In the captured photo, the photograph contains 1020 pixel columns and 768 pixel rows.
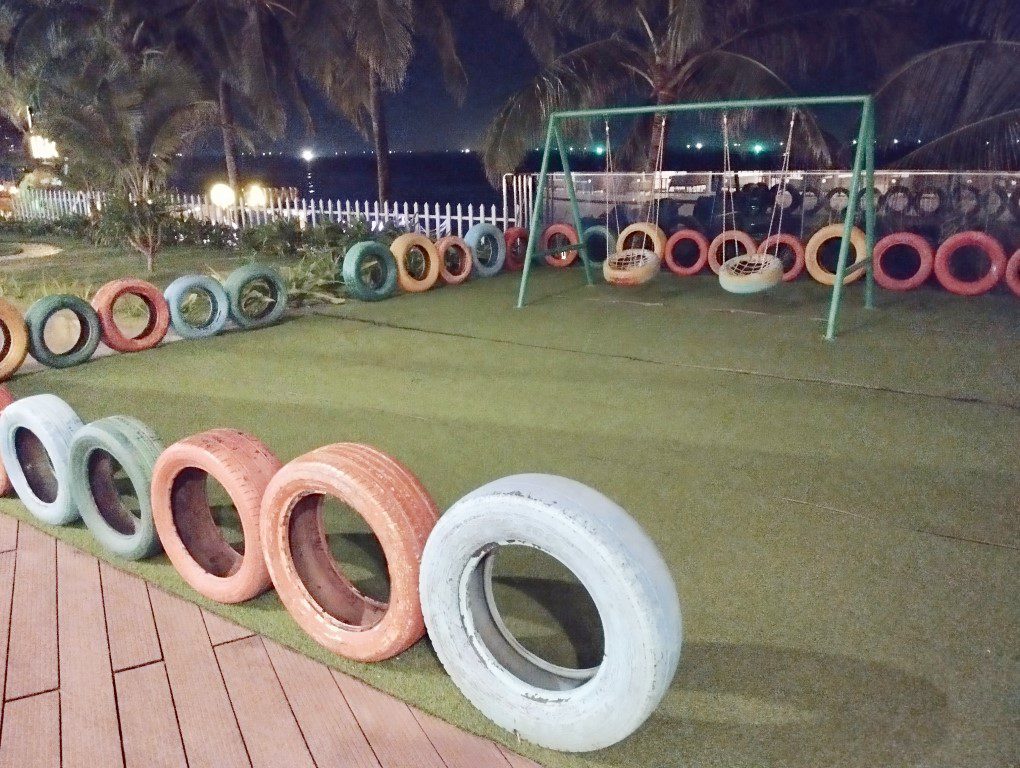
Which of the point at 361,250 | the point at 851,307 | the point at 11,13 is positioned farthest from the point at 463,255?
the point at 11,13

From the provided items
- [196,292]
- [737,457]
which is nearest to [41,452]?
[737,457]

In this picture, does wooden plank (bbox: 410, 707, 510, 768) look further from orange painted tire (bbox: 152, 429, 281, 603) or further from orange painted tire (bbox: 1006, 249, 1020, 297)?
orange painted tire (bbox: 1006, 249, 1020, 297)

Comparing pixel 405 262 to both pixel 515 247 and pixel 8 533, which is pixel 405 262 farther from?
pixel 8 533

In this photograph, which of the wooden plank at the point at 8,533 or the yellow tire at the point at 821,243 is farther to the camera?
the yellow tire at the point at 821,243

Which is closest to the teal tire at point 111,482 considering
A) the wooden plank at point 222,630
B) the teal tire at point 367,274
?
the wooden plank at point 222,630

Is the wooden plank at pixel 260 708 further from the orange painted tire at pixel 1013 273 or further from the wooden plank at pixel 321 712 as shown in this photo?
the orange painted tire at pixel 1013 273

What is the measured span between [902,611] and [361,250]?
8050 mm

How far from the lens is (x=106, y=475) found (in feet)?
11.7

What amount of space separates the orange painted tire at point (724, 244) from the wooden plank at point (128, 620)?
9.36 meters

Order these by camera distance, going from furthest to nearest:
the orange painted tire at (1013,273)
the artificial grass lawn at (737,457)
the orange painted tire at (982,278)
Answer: the orange painted tire at (982,278)
the orange painted tire at (1013,273)
the artificial grass lawn at (737,457)

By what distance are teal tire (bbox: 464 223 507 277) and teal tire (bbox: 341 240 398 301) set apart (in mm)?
1839

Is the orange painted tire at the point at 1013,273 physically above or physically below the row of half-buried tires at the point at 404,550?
above

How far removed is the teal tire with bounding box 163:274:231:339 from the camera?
25.2 feet

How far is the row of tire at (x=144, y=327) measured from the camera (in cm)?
A: 658
